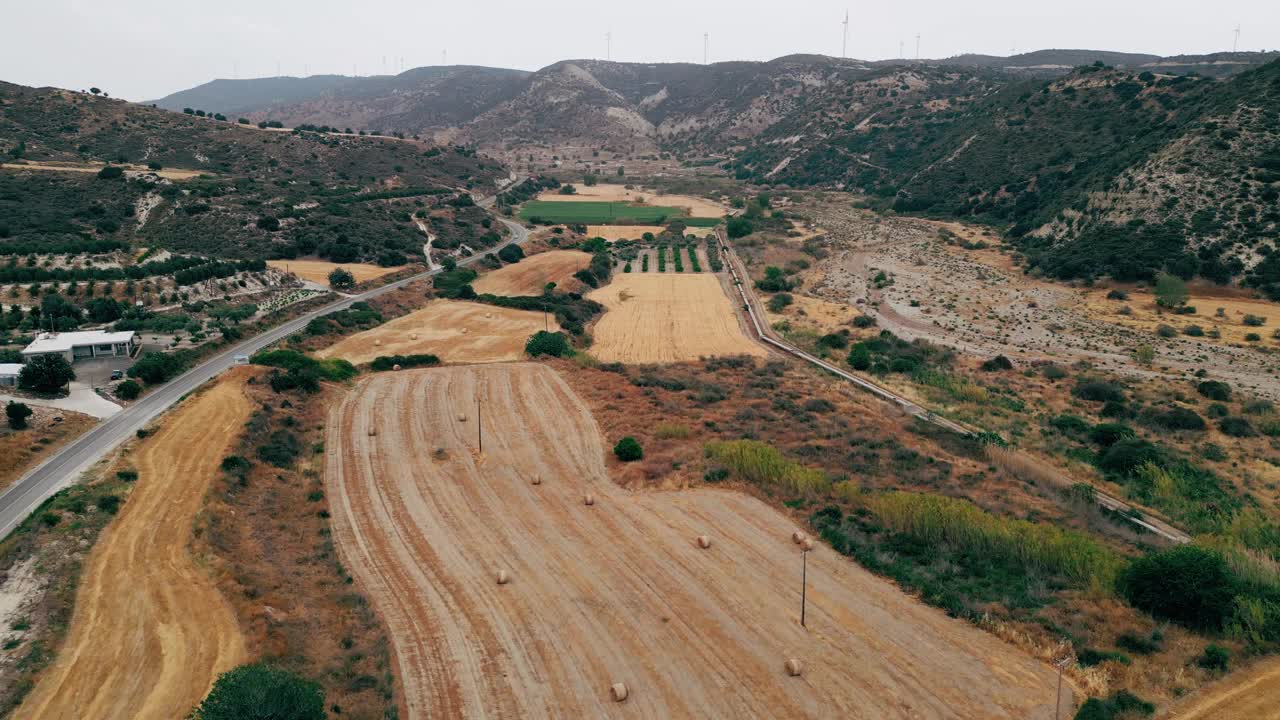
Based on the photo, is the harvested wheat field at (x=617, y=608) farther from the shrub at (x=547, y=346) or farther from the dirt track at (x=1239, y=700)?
the shrub at (x=547, y=346)

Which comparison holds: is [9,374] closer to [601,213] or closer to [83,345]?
[83,345]

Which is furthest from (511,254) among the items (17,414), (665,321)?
(17,414)

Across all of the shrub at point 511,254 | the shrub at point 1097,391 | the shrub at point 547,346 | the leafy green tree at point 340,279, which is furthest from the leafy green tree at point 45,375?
the shrub at point 1097,391

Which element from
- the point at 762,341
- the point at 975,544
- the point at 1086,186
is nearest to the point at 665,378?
the point at 762,341

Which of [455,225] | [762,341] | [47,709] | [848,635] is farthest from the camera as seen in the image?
[455,225]

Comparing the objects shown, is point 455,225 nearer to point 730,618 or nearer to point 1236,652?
point 730,618
